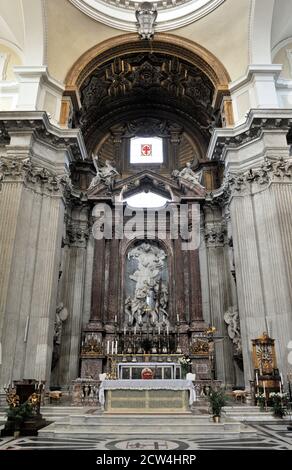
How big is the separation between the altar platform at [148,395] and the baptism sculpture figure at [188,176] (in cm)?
958

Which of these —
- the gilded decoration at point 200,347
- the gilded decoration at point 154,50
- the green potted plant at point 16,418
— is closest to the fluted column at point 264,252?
the gilded decoration at point 200,347

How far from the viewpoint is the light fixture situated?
49.9ft

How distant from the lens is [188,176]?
16.2 metres

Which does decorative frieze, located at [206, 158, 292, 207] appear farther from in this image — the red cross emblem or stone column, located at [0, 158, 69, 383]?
stone column, located at [0, 158, 69, 383]

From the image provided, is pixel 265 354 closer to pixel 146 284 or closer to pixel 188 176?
pixel 146 284

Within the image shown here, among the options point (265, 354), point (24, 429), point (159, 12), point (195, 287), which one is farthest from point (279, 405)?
point (159, 12)

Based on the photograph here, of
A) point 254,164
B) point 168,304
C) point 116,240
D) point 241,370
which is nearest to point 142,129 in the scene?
point 116,240

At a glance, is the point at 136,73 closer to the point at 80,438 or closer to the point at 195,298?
the point at 195,298

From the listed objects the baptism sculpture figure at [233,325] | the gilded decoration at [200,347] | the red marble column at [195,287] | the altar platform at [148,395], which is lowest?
the altar platform at [148,395]

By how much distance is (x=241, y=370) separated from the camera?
13273 mm

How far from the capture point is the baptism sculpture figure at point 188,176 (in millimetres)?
16047

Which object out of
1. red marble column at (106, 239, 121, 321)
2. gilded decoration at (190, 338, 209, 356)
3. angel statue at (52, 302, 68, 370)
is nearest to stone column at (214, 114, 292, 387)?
gilded decoration at (190, 338, 209, 356)

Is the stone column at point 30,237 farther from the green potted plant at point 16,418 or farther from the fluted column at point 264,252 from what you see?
the fluted column at point 264,252

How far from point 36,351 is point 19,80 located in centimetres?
948
